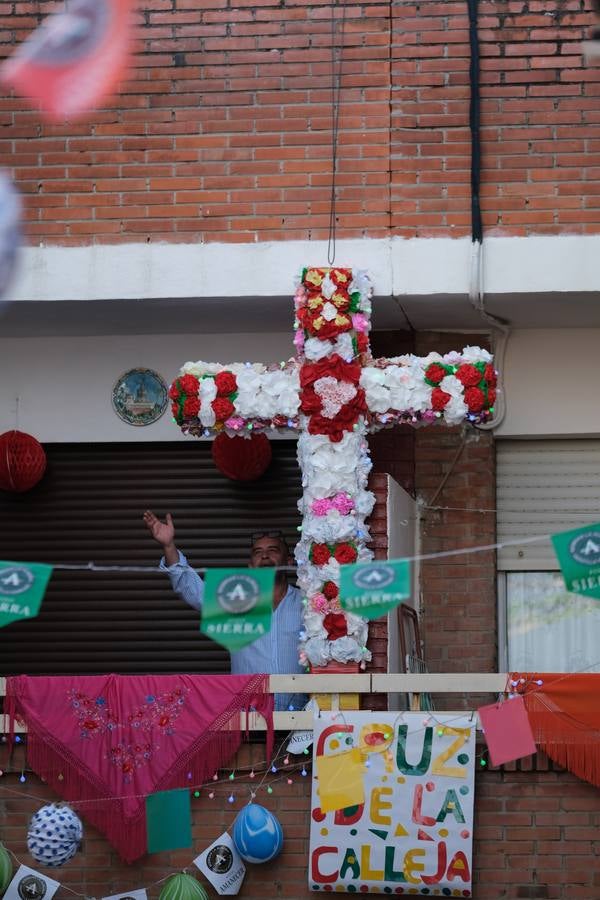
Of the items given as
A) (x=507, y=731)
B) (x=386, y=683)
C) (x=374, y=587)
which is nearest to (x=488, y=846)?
(x=507, y=731)

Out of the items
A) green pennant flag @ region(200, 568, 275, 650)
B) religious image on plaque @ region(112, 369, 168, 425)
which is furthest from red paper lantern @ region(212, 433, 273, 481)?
green pennant flag @ region(200, 568, 275, 650)

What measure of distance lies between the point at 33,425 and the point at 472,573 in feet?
10.5

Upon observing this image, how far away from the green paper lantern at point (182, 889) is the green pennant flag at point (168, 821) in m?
0.17

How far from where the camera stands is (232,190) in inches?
400

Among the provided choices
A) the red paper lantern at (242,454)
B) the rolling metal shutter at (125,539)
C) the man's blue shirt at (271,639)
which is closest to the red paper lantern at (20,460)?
the rolling metal shutter at (125,539)

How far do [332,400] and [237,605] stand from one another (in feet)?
6.04

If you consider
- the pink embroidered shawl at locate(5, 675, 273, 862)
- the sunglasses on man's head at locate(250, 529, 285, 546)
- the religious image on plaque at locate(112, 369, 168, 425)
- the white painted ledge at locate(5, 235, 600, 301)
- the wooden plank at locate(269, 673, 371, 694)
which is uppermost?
the white painted ledge at locate(5, 235, 600, 301)

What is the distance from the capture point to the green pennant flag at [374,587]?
7828 millimetres

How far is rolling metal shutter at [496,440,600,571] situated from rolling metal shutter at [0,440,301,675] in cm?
145

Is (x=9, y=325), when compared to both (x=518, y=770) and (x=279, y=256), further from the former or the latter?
(x=518, y=770)

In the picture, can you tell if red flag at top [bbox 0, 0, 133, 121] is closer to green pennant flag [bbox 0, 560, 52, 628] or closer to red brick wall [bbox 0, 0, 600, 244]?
red brick wall [bbox 0, 0, 600, 244]

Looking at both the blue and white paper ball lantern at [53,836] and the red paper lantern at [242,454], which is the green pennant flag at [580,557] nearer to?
the blue and white paper ball lantern at [53,836]

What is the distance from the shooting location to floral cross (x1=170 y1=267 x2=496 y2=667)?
9.32 meters

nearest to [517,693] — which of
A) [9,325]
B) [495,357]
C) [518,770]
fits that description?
[518,770]
